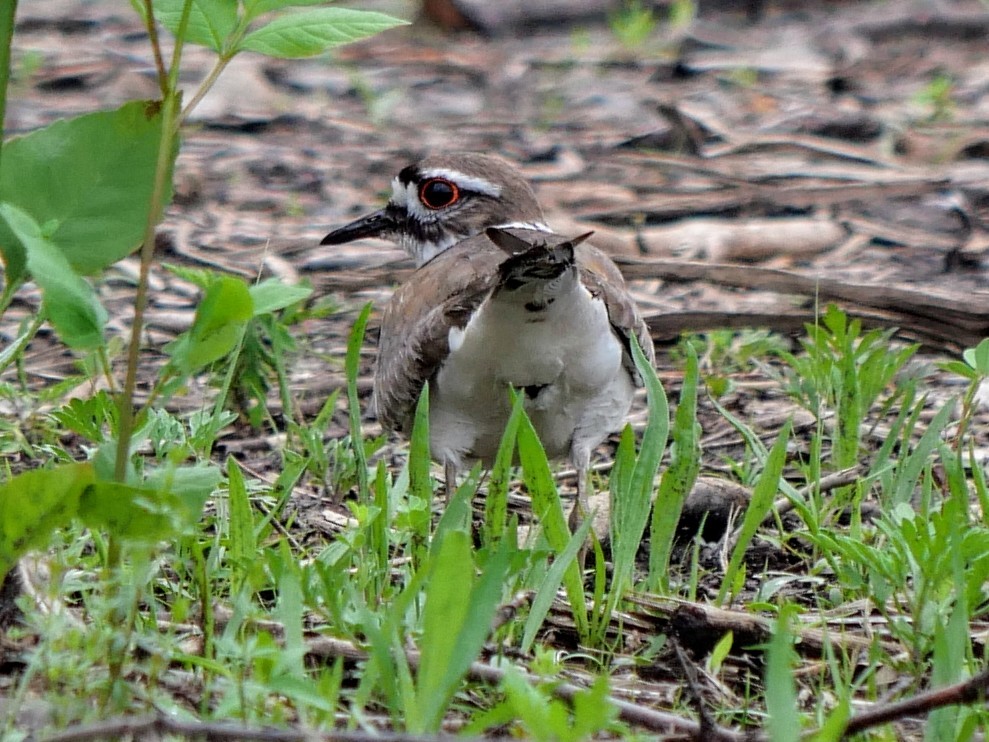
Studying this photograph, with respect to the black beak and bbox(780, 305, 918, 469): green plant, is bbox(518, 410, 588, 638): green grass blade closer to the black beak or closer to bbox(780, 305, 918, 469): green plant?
bbox(780, 305, 918, 469): green plant

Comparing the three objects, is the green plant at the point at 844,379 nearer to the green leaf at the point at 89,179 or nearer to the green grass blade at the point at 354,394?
the green grass blade at the point at 354,394

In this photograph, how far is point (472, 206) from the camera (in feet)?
19.1

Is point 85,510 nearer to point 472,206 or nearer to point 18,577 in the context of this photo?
point 18,577

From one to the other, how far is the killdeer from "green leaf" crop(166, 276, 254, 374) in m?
1.18

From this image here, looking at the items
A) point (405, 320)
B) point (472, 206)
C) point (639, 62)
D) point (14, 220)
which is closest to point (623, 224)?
point (472, 206)

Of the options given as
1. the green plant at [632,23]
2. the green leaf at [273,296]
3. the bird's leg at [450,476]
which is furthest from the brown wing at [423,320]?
the green plant at [632,23]

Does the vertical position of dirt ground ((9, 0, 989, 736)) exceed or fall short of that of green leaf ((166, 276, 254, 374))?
it falls short

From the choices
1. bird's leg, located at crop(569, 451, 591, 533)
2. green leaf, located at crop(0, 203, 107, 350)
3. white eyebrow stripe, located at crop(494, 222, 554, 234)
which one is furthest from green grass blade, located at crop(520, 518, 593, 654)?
white eyebrow stripe, located at crop(494, 222, 554, 234)

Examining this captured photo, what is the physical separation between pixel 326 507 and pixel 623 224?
371 centimetres

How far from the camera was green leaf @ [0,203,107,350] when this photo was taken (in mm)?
2549

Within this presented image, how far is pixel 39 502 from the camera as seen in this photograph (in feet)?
8.64

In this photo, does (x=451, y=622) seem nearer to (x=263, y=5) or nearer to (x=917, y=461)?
(x=263, y=5)

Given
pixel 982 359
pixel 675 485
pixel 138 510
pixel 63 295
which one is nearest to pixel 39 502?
pixel 138 510

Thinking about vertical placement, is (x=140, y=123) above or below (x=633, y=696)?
above
